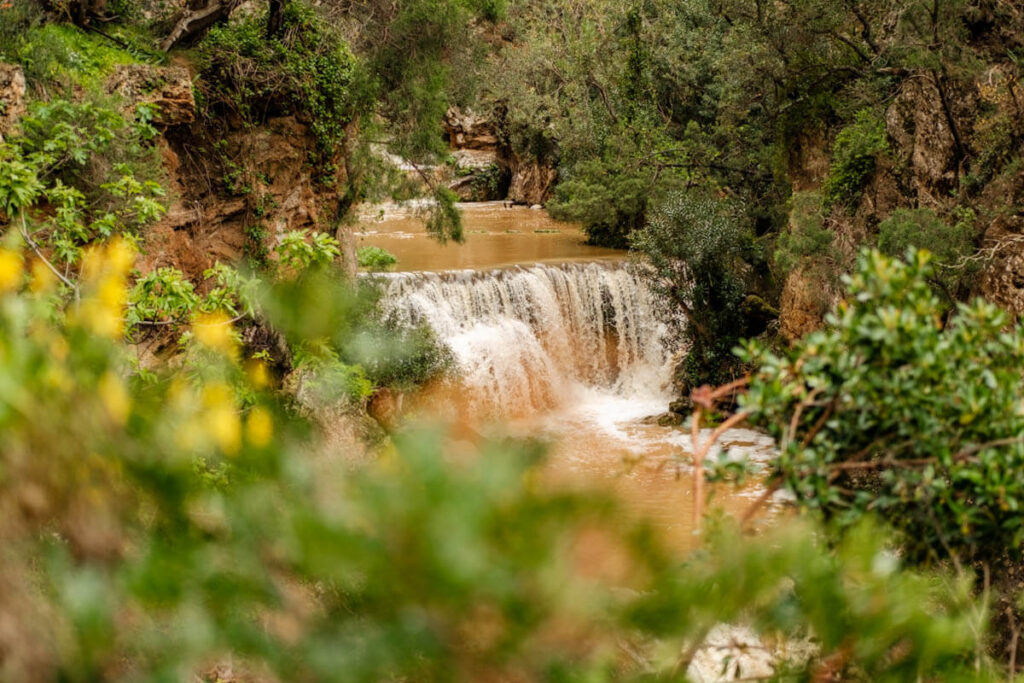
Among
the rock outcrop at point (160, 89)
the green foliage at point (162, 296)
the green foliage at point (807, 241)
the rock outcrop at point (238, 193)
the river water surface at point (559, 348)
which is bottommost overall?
the river water surface at point (559, 348)

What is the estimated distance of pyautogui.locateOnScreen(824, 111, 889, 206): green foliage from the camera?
11539 millimetres

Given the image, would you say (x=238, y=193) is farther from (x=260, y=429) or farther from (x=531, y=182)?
(x=531, y=182)

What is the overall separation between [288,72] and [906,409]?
9655mm

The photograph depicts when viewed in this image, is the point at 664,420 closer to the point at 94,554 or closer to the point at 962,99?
the point at 962,99

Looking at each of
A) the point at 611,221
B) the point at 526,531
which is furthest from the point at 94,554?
the point at 611,221

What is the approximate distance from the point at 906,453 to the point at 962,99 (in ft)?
→ 31.0

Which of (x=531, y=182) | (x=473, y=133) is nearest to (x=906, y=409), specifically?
(x=531, y=182)

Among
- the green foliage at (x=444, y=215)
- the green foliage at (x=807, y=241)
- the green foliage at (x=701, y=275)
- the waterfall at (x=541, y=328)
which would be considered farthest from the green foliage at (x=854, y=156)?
the green foliage at (x=444, y=215)

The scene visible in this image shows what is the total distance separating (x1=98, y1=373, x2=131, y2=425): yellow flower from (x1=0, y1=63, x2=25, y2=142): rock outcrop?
578 cm

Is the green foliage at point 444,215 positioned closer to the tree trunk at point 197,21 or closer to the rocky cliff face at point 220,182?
the rocky cliff face at point 220,182

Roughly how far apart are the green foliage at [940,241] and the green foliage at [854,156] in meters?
2.48

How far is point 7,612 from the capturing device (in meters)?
1.14

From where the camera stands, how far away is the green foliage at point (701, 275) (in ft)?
42.3

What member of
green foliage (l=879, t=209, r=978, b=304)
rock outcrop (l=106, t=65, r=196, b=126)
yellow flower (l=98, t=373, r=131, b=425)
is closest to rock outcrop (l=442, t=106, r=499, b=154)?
rock outcrop (l=106, t=65, r=196, b=126)
